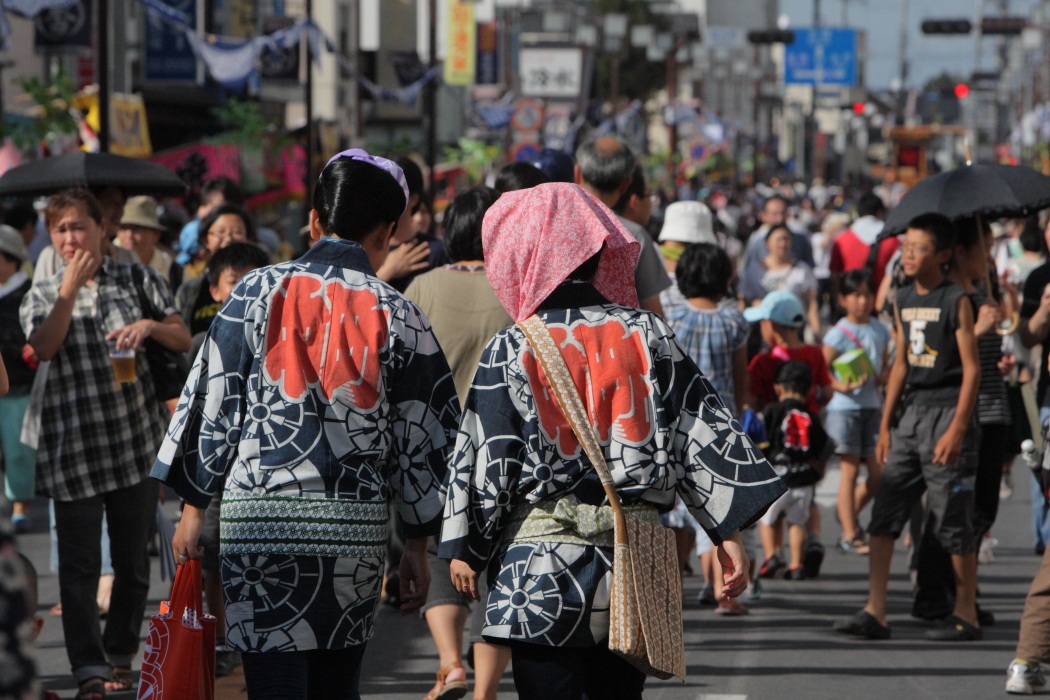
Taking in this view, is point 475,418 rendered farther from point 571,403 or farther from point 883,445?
point 883,445

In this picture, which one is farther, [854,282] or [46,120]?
[46,120]

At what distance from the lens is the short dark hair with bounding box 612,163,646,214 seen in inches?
259

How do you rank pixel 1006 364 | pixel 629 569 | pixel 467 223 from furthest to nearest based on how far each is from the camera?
pixel 1006 364 → pixel 467 223 → pixel 629 569

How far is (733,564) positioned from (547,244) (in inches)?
34.6

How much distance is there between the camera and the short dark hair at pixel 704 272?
7.47 meters

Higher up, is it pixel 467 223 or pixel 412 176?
pixel 412 176

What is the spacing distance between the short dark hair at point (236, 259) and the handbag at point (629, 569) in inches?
121

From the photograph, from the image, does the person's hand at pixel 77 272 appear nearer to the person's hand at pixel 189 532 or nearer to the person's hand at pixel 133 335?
the person's hand at pixel 133 335

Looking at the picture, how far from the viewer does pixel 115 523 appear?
5.90 meters

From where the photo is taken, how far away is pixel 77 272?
550 centimetres

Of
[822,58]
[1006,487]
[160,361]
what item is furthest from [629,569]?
[822,58]

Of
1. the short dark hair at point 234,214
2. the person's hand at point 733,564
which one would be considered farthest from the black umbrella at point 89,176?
the person's hand at point 733,564

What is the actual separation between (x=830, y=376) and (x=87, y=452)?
4671 millimetres

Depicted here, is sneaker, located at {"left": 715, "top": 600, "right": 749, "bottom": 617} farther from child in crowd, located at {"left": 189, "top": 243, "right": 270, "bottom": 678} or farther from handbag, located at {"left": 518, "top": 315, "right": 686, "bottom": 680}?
handbag, located at {"left": 518, "top": 315, "right": 686, "bottom": 680}
